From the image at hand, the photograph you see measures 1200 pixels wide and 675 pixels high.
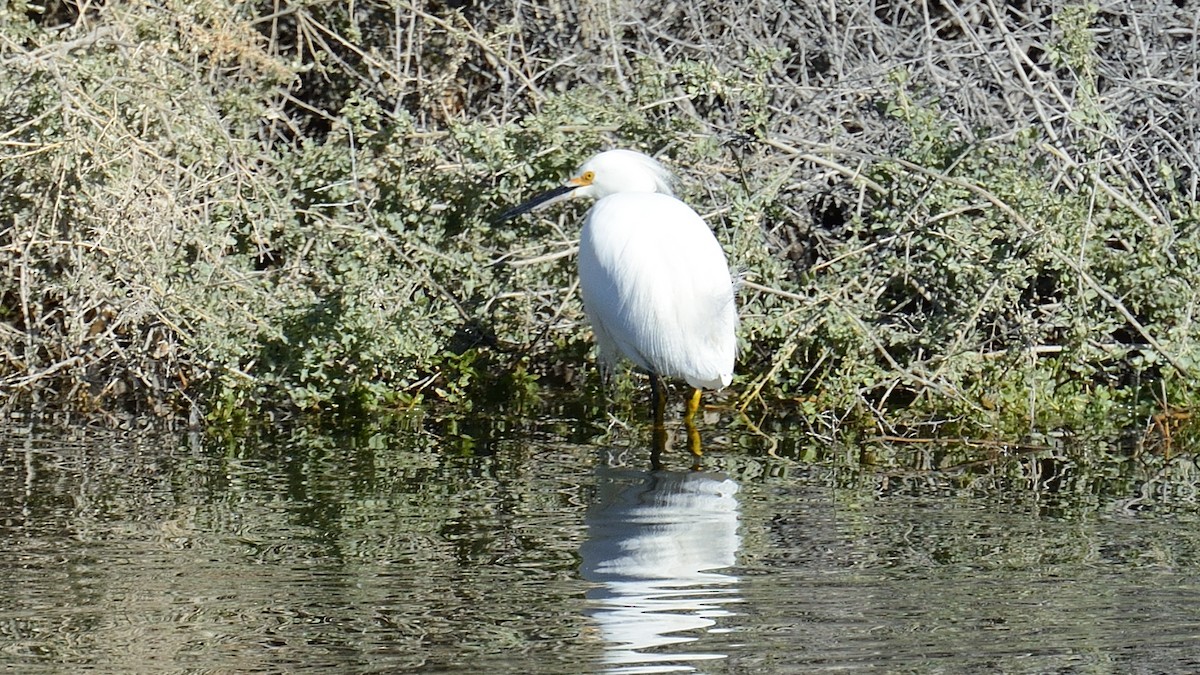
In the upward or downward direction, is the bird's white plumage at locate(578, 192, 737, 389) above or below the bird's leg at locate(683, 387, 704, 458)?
above

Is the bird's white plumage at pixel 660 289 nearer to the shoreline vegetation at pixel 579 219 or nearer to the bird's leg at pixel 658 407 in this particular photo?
the bird's leg at pixel 658 407

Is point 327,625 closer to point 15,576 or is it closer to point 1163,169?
point 15,576

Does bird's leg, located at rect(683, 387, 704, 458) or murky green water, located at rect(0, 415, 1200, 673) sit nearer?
murky green water, located at rect(0, 415, 1200, 673)

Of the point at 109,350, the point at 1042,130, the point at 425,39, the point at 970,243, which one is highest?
the point at 425,39

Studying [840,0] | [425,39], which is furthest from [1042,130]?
[425,39]

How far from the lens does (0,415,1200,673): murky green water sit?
132 inches

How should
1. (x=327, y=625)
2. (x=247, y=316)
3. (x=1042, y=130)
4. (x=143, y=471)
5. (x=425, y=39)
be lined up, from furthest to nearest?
(x=425, y=39) < (x=1042, y=130) < (x=247, y=316) < (x=143, y=471) < (x=327, y=625)

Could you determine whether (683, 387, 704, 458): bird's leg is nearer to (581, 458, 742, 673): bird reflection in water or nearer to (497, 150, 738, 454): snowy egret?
(497, 150, 738, 454): snowy egret

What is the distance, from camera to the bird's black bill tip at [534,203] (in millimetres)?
6273

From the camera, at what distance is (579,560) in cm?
409

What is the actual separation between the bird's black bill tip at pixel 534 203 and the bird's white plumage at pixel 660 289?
0.32 m

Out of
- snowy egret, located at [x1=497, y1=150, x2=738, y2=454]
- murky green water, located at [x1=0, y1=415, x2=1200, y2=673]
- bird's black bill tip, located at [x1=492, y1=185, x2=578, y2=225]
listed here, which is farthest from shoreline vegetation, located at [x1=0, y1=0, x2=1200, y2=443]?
murky green water, located at [x1=0, y1=415, x2=1200, y2=673]

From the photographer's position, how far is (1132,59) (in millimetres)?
7137

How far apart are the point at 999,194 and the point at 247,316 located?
8.86 ft
